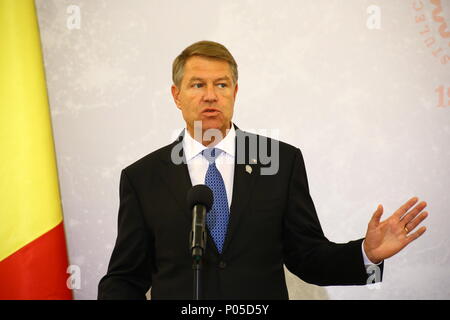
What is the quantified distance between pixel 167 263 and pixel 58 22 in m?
1.71

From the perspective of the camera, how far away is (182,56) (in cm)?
211

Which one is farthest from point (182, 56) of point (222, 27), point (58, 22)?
point (58, 22)

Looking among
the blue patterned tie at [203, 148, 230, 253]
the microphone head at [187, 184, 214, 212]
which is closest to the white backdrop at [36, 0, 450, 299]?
the blue patterned tie at [203, 148, 230, 253]

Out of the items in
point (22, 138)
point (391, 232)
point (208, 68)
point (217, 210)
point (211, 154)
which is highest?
point (208, 68)

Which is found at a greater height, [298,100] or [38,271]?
[298,100]

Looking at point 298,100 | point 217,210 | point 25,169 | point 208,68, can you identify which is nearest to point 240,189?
point 217,210

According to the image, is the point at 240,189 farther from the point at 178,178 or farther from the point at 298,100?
the point at 298,100

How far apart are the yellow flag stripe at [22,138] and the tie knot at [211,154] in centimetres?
104

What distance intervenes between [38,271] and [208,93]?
138cm

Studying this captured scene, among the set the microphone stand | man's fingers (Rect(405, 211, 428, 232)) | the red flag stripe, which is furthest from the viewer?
the red flag stripe

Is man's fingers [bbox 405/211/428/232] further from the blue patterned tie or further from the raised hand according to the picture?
the blue patterned tie

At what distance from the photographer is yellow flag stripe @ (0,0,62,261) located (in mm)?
2480

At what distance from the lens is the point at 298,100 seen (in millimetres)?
2754

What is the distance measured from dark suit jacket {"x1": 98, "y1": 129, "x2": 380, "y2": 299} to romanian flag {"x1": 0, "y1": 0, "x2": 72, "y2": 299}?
73 cm
